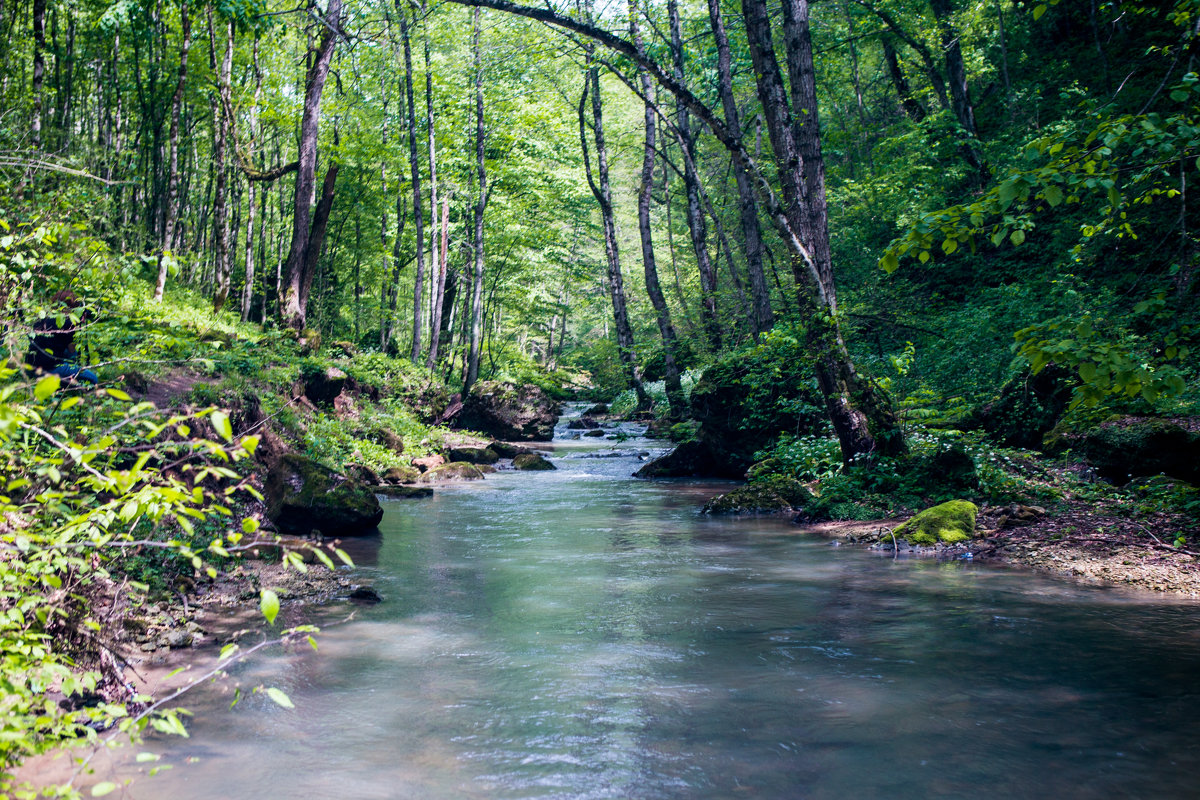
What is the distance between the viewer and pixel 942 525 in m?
8.69

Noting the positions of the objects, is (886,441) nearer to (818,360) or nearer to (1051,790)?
(818,360)

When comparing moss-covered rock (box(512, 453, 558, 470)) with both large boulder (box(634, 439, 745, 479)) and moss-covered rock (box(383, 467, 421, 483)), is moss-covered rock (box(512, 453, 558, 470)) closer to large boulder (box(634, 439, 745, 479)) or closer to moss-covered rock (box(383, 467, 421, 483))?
large boulder (box(634, 439, 745, 479))

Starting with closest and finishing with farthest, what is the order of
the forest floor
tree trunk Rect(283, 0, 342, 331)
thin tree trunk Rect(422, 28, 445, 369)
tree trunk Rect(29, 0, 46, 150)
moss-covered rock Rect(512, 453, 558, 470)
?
the forest floor, tree trunk Rect(29, 0, 46, 150), moss-covered rock Rect(512, 453, 558, 470), tree trunk Rect(283, 0, 342, 331), thin tree trunk Rect(422, 28, 445, 369)

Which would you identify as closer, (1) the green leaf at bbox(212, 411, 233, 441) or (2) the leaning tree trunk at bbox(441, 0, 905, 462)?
(1) the green leaf at bbox(212, 411, 233, 441)

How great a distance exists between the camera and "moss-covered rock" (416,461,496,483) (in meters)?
15.9

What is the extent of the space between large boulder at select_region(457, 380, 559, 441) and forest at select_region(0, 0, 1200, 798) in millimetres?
117

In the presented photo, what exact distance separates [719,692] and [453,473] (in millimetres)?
12109

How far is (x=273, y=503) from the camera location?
9.23 meters

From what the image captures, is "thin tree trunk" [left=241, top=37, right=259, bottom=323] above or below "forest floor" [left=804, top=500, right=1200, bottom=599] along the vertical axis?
above

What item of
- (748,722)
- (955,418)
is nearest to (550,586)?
(748,722)

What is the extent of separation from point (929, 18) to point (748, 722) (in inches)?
888

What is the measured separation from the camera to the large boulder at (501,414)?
23.8m

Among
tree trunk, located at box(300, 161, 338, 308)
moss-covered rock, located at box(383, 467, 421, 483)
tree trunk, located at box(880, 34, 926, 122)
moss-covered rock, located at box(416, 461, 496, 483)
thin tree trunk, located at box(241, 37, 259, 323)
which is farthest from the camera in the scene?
tree trunk, located at box(880, 34, 926, 122)

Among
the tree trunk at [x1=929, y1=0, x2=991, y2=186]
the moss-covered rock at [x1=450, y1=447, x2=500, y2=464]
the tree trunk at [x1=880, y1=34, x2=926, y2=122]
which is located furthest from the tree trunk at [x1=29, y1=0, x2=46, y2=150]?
the tree trunk at [x1=880, y1=34, x2=926, y2=122]
